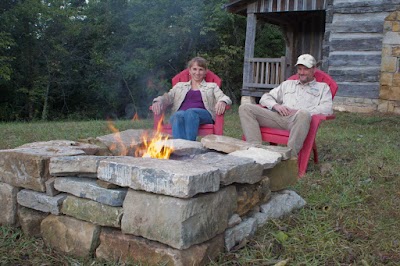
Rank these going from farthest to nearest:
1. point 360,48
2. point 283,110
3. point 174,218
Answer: point 360,48 → point 283,110 → point 174,218

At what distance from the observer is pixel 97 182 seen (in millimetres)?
2287

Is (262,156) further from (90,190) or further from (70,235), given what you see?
(70,235)

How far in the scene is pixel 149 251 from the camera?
6.77 feet

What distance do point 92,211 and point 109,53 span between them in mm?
14718

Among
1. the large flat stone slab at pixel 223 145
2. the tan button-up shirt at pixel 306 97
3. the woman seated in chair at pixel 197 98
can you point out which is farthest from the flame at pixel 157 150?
the tan button-up shirt at pixel 306 97

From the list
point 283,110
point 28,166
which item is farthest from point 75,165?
point 283,110

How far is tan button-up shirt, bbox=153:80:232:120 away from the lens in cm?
416

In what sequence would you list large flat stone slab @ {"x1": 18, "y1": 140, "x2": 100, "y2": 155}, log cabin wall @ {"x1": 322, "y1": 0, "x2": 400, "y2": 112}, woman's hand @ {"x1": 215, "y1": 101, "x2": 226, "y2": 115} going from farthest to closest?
log cabin wall @ {"x1": 322, "y1": 0, "x2": 400, "y2": 112}, woman's hand @ {"x1": 215, "y1": 101, "x2": 226, "y2": 115}, large flat stone slab @ {"x1": 18, "y1": 140, "x2": 100, "y2": 155}

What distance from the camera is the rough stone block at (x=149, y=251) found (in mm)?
2015

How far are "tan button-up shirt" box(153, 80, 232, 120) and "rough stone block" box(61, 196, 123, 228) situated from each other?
1904 mm

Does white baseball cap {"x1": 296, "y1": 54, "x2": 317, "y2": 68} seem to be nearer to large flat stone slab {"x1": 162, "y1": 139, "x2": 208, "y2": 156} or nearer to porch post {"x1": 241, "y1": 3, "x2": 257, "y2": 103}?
large flat stone slab {"x1": 162, "y1": 139, "x2": 208, "y2": 156}

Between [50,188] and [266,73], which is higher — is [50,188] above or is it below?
below

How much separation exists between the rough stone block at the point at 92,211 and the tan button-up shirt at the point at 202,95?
1.90 meters

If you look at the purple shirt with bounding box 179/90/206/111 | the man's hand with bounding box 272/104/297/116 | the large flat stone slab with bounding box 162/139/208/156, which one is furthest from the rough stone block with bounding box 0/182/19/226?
the man's hand with bounding box 272/104/297/116
